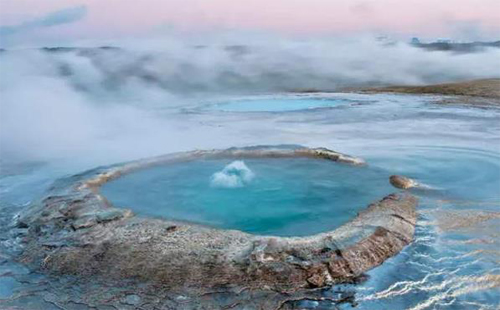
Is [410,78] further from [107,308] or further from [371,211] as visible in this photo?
[107,308]

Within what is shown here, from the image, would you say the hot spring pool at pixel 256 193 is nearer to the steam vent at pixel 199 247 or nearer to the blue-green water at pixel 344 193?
the blue-green water at pixel 344 193

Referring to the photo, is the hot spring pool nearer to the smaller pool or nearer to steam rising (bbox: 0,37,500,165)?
steam rising (bbox: 0,37,500,165)

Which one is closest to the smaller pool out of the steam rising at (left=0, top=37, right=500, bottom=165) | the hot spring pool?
the steam rising at (left=0, top=37, right=500, bottom=165)

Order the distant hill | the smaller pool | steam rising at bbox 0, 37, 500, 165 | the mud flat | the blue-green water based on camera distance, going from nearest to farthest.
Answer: the blue-green water < steam rising at bbox 0, 37, 500, 165 < the mud flat < the smaller pool < the distant hill

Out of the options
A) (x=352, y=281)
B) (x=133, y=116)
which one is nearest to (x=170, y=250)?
(x=352, y=281)

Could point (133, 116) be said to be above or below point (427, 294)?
above

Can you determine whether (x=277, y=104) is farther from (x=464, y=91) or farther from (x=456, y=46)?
(x=456, y=46)

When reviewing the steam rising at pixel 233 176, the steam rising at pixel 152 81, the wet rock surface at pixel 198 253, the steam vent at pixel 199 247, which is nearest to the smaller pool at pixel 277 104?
the steam rising at pixel 152 81

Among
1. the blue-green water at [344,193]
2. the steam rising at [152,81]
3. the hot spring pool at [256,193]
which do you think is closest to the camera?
the blue-green water at [344,193]
